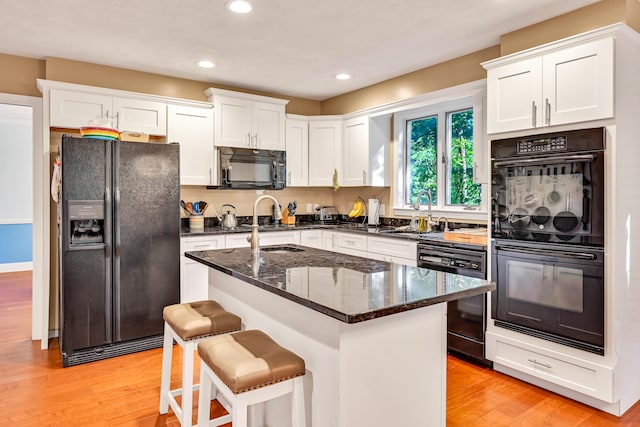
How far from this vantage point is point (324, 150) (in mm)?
5168

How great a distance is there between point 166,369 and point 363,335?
1.43 meters

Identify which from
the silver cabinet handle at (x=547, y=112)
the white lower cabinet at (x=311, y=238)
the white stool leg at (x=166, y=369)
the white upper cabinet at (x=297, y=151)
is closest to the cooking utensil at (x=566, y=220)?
the silver cabinet handle at (x=547, y=112)

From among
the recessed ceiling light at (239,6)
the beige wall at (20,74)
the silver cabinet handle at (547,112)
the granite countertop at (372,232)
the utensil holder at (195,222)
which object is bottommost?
the granite countertop at (372,232)

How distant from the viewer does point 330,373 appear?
1.62 m

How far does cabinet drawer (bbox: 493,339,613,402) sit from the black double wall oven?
0.13 m

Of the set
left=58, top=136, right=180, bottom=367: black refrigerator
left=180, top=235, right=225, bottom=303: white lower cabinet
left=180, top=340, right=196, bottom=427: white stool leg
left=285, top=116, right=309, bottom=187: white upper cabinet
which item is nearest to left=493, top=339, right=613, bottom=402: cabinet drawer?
left=180, top=340, right=196, bottom=427: white stool leg

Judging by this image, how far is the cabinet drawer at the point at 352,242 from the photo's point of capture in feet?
14.0

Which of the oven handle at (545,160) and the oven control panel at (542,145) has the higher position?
the oven control panel at (542,145)

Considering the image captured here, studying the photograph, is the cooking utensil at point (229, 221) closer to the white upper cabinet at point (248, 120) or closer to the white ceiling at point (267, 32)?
the white upper cabinet at point (248, 120)

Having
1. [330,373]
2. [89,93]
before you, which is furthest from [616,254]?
[89,93]

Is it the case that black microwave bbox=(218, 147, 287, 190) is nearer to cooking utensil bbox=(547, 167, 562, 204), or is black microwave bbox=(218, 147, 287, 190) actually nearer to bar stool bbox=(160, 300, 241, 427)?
bar stool bbox=(160, 300, 241, 427)

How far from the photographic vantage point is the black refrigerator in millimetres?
3285

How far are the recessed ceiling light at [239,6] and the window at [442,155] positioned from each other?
2311 millimetres

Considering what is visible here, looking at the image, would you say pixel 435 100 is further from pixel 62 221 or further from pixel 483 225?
pixel 62 221
